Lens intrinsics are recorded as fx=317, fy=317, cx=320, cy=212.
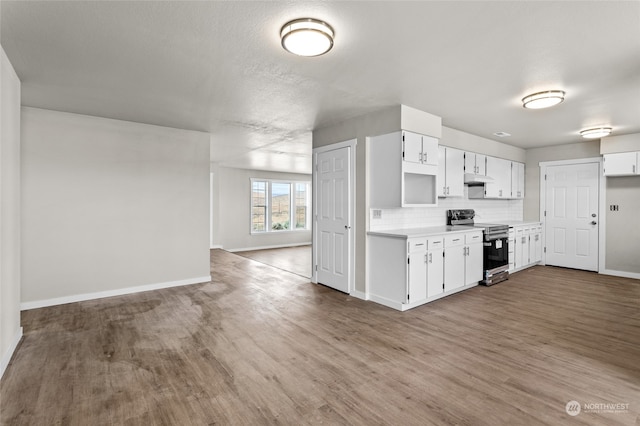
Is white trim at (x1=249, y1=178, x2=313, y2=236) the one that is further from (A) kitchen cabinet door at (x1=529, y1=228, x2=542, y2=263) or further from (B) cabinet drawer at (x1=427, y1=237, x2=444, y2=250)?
(B) cabinet drawer at (x1=427, y1=237, x2=444, y2=250)

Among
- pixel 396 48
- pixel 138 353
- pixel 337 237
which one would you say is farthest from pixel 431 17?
pixel 138 353

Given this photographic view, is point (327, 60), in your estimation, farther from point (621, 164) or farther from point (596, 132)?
point (621, 164)

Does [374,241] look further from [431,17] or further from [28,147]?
[28,147]

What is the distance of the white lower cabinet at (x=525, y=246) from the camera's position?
19.4 feet

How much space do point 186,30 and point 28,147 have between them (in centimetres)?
333

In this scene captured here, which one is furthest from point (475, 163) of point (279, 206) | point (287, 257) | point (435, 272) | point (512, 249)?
point (279, 206)

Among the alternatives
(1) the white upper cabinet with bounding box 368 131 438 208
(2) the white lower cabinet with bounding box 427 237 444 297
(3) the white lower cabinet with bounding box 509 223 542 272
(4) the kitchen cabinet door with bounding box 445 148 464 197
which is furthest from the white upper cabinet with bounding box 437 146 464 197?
(3) the white lower cabinet with bounding box 509 223 542 272

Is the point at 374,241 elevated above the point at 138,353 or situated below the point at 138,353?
above

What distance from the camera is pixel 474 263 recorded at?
4.92m

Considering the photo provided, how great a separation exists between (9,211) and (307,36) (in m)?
2.94

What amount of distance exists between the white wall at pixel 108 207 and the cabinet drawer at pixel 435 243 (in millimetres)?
3618

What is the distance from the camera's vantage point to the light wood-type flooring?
6724mm

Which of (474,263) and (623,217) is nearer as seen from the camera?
(474,263)

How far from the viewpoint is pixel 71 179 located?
434 cm
